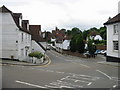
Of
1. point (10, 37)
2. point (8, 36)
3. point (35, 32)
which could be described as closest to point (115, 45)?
point (10, 37)

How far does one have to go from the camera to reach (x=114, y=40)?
2998cm


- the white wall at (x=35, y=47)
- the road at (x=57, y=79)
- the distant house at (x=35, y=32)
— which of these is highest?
the distant house at (x=35, y=32)

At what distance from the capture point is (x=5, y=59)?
2942cm

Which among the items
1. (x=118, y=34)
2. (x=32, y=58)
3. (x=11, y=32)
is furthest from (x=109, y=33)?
(x=11, y=32)

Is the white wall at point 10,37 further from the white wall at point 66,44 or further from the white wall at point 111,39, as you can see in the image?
the white wall at point 66,44

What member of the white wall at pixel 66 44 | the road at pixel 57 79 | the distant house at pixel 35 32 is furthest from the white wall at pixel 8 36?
the white wall at pixel 66 44

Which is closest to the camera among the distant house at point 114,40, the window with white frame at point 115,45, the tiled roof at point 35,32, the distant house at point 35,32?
the distant house at point 114,40

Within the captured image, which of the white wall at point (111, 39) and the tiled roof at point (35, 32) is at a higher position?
the tiled roof at point (35, 32)

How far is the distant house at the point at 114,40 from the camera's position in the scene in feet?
95.6

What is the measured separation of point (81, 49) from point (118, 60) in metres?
21.9

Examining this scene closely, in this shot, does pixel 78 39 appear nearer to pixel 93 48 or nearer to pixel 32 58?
pixel 93 48

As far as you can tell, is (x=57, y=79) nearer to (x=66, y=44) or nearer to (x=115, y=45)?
(x=115, y=45)

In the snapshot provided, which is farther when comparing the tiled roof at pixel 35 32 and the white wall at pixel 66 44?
the white wall at pixel 66 44

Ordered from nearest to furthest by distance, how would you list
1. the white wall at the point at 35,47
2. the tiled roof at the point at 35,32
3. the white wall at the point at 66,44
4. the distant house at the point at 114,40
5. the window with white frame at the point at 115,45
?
the distant house at the point at 114,40 < the window with white frame at the point at 115,45 < the white wall at the point at 35,47 < the tiled roof at the point at 35,32 < the white wall at the point at 66,44
